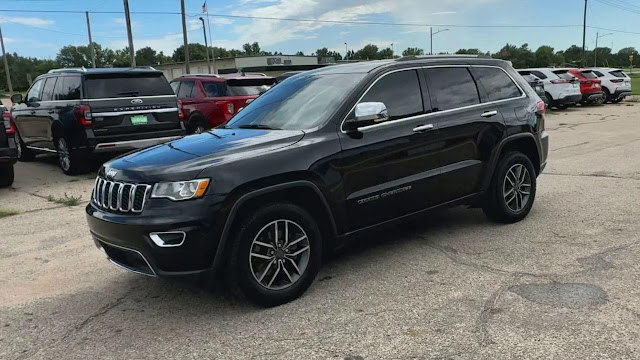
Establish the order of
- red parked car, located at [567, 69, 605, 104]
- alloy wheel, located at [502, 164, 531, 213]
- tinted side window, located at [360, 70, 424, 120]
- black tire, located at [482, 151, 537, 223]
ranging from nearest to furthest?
tinted side window, located at [360, 70, 424, 120] < black tire, located at [482, 151, 537, 223] < alloy wheel, located at [502, 164, 531, 213] < red parked car, located at [567, 69, 605, 104]

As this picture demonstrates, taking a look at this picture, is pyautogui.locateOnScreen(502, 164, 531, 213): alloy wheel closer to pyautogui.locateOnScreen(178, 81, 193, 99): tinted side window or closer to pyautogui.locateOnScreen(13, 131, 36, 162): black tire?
pyautogui.locateOnScreen(178, 81, 193, 99): tinted side window

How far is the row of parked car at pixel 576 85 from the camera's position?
21734 millimetres

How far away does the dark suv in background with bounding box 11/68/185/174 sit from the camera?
9.04 metres

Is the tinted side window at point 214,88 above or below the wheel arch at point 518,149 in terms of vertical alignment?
above

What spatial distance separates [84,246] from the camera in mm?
5578

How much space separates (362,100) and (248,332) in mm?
2101

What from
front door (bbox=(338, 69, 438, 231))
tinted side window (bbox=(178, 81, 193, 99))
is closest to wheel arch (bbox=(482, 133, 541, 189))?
front door (bbox=(338, 69, 438, 231))

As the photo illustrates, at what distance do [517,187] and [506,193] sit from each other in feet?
0.66

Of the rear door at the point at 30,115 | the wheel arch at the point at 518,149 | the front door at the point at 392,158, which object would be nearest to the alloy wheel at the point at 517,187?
the wheel arch at the point at 518,149

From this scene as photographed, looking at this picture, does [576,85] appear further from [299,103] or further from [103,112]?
[299,103]

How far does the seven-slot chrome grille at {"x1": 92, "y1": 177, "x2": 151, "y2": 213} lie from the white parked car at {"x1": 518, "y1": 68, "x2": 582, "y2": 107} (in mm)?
20635

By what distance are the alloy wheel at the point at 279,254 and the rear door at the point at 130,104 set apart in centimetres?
632

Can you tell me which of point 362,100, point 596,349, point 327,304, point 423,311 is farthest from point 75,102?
point 596,349

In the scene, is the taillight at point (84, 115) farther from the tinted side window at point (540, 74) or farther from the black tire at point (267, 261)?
the tinted side window at point (540, 74)
